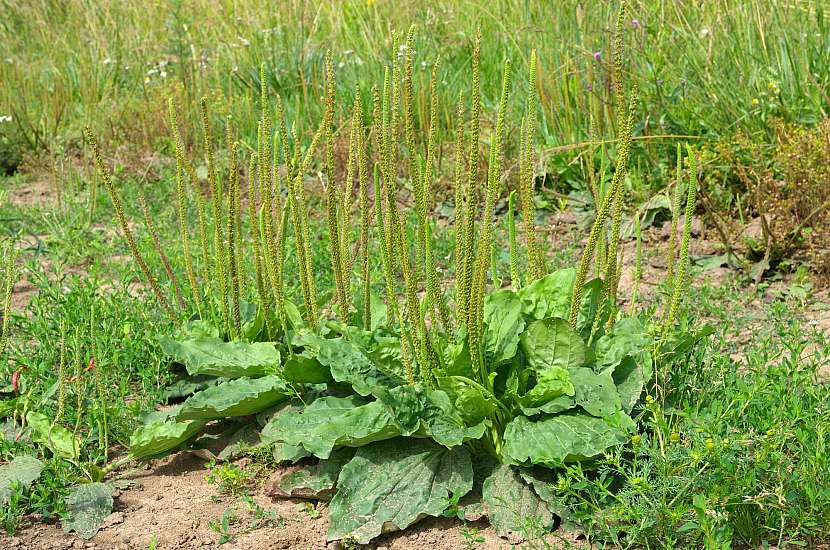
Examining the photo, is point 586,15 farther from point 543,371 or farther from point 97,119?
point 97,119

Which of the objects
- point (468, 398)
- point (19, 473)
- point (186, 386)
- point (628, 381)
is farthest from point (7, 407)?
point (628, 381)

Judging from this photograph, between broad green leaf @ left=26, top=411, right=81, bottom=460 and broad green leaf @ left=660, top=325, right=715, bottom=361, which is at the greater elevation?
broad green leaf @ left=660, top=325, right=715, bottom=361

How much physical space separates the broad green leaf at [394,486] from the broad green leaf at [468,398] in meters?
0.12

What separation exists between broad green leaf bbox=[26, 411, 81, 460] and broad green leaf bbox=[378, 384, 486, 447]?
1.05 m

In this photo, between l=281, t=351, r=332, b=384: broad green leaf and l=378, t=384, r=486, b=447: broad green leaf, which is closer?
l=378, t=384, r=486, b=447: broad green leaf

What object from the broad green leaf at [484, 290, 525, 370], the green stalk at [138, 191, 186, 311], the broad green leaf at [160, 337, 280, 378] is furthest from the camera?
the green stalk at [138, 191, 186, 311]

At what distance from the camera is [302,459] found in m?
2.74

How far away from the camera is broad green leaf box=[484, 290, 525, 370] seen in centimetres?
255

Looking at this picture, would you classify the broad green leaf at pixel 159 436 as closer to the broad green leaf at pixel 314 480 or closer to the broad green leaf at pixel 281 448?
the broad green leaf at pixel 281 448

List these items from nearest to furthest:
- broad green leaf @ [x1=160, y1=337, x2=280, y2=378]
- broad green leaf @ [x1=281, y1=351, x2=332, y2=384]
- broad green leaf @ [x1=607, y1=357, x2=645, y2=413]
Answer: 1. broad green leaf @ [x1=607, y1=357, x2=645, y2=413]
2. broad green leaf @ [x1=281, y1=351, x2=332, y2=384]
3. broad green leaf @ [x1=160, y1=337, x2=280, y2=378]

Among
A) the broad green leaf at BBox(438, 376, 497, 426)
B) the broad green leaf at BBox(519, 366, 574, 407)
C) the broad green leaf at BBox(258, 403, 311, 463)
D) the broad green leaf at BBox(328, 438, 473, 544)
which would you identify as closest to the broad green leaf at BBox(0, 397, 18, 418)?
the broad green leaf at BBox(258, 403, 311, 463)

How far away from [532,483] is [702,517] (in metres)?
0.55

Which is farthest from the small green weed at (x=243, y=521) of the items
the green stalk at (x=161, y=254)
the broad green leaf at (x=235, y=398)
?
the green stalk at (x=161, y=254)

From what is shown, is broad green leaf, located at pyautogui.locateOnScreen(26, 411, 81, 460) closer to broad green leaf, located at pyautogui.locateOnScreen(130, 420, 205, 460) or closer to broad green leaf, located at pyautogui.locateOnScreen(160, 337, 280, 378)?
broad green leaf, located at pyautogui.locateOnScreen(130, 420, 205, 460)
